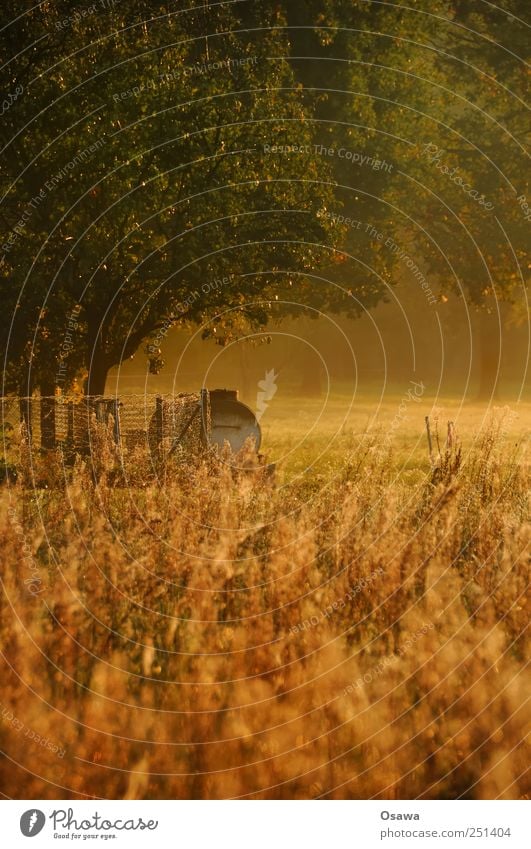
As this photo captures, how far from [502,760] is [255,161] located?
19.5 meters

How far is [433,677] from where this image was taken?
28.8 feet

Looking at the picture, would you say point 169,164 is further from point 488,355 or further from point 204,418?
point 488,355

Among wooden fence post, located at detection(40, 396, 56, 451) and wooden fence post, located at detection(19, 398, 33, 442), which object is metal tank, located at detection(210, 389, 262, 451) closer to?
wooden fence post, located at detection(40, 396, 56, 451)

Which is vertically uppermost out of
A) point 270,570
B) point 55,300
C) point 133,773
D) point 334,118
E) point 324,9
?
point 324,9

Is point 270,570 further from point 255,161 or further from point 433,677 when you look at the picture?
point 255,161

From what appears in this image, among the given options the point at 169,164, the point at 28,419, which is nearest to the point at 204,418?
the point at 28,419

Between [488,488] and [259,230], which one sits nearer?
[488,488]

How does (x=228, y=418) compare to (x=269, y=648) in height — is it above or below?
above

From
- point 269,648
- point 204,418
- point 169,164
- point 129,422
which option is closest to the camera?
point 269,648

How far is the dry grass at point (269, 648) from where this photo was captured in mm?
7898

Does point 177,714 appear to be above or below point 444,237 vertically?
below

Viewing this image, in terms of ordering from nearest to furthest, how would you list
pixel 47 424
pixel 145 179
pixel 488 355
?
pixel 145 179, pixel 47 424, pixel 488 355

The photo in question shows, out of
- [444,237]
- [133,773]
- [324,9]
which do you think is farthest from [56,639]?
[444,237]

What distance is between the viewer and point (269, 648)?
938 centimetres
